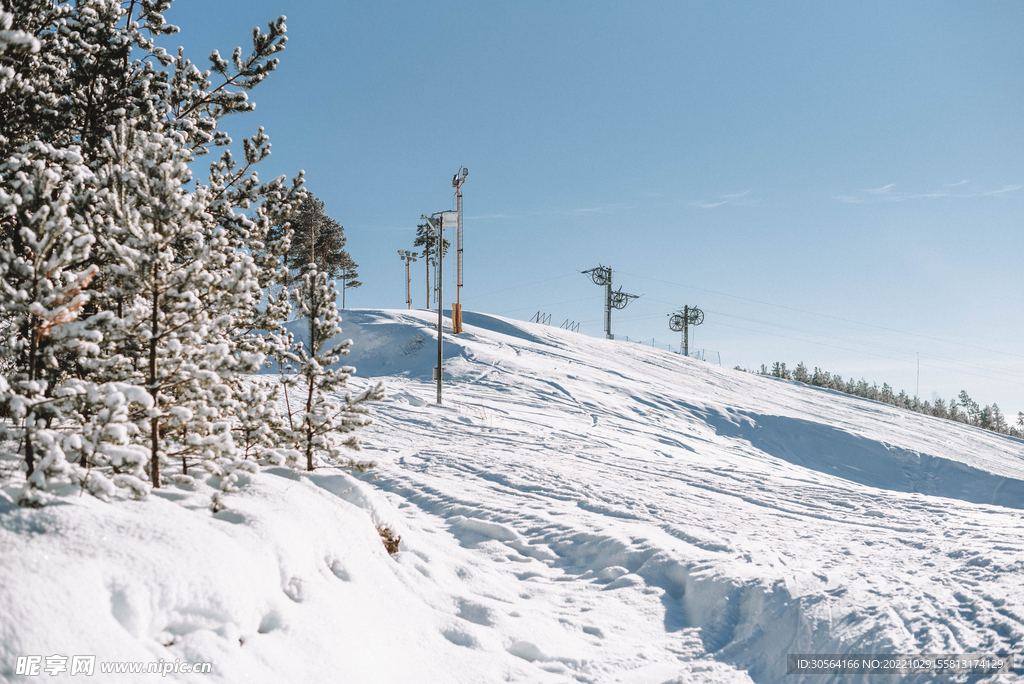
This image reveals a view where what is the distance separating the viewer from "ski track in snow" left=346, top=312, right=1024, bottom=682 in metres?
5.47

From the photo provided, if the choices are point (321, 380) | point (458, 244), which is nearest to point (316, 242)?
point (458, 244)

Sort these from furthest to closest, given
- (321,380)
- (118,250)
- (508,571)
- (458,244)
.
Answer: (458,244), (508,571), (321,380), (118,250)

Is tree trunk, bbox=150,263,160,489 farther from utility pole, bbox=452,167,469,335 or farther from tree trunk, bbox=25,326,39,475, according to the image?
utility pole, bbox=452,167,469,335

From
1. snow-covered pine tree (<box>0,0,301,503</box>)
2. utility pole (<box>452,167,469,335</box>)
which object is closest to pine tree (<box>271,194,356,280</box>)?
utility pole (<box>452,167,469,335</box>)

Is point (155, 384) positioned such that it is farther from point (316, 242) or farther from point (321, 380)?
point (316, 242)

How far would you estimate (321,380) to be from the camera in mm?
6480

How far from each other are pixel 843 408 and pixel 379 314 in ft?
97.0

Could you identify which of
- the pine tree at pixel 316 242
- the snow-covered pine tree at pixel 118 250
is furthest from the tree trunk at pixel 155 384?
the pine tree at pixel 316 242

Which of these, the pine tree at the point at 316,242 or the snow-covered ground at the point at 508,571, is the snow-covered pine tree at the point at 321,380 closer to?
the snow-covered ground at the point at 508,571

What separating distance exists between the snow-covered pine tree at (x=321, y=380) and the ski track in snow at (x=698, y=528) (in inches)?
93.2

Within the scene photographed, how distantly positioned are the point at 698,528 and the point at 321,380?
21.9ft

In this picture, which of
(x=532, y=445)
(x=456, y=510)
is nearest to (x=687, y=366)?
(x=532, y=445)

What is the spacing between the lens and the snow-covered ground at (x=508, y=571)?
3.11 m

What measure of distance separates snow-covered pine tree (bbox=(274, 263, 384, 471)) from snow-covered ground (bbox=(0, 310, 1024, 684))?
1.41 ft
